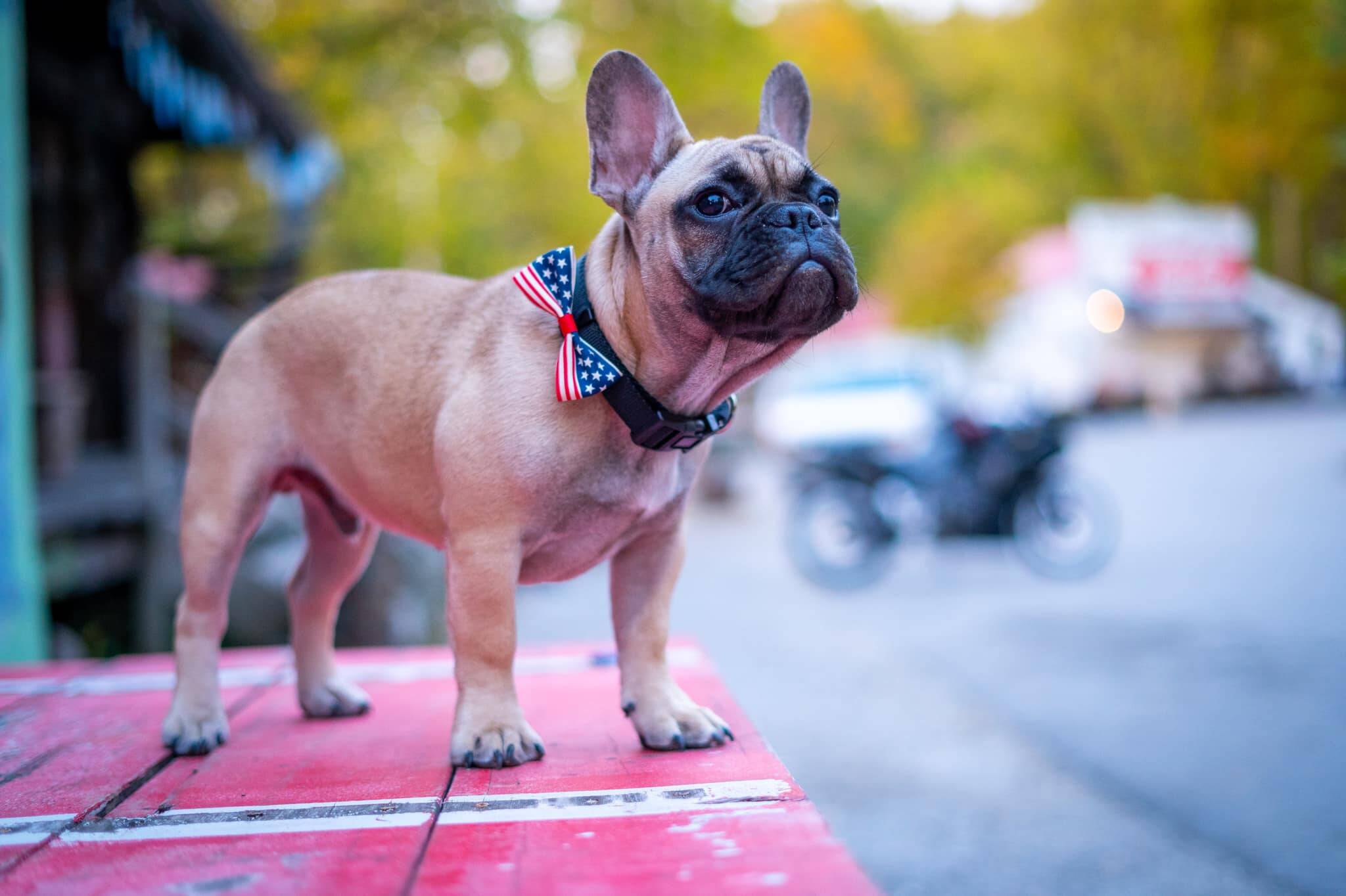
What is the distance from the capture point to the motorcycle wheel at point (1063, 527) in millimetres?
9820

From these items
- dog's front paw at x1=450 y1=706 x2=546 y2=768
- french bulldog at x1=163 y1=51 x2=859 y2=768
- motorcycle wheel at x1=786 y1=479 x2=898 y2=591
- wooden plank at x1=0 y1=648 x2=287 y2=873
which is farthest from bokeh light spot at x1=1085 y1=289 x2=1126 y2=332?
dog's front paw at x1=450 y1=706 x2=546 y2=768

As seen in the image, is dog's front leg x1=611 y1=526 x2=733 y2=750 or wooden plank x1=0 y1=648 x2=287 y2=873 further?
dog's front leg x1=611 y1=526 x2=733 y2=750

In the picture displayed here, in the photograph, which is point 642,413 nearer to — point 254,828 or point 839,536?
point 254,828

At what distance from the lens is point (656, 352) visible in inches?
85.6

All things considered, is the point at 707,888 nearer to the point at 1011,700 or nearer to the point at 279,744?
the point at 279,744

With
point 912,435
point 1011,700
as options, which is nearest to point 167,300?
point 1011,700

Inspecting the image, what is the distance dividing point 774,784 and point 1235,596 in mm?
7653

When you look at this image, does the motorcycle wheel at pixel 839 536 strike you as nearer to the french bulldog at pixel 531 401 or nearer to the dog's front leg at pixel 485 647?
the french bulldog at pixel 531 401

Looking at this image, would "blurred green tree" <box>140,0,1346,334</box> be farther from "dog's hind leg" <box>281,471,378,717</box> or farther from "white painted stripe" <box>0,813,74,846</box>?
"white painted stripe" <box>0,813,74,846</box>

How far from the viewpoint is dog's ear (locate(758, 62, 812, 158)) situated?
2.51 m

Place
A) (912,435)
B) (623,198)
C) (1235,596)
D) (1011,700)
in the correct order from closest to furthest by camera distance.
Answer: (623,198), (1011,700), (1235,596), (912,435)

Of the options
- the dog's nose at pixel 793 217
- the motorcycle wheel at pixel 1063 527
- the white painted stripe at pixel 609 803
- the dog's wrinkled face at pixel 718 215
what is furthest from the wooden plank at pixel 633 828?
the motorcycle wheel at pixel 1063 527

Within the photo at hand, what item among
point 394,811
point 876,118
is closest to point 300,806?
point 394,811

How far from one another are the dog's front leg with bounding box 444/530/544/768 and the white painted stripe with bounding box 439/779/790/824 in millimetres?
182
